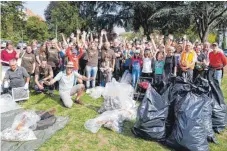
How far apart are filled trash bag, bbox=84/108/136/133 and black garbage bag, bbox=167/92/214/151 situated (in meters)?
1.06

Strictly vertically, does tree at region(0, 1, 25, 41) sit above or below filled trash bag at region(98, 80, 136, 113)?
above

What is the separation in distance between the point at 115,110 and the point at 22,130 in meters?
1.81

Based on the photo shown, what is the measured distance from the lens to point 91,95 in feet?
22.6

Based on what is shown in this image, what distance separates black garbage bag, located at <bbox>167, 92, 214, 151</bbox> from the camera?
3.66 meters

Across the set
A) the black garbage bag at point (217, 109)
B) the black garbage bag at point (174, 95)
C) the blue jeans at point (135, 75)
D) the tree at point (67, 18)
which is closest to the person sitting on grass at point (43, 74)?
the blue jeans at point (135, 75)

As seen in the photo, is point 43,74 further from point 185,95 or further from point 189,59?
point 185,95

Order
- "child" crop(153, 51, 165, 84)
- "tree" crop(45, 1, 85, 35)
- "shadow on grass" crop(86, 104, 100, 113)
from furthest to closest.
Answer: "tree" crop(45, 1, 85, 35)
"child" crop(153, 51, 165, 84)
"shadow on grass" crop(86, 104, 100, 113)

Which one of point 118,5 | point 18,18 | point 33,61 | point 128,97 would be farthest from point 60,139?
point 118,5

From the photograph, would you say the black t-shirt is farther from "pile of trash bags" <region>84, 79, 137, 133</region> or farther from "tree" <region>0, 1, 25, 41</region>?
"tree" <region>0, 1, 25, 41</region>

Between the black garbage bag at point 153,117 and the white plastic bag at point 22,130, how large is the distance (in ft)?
5.80

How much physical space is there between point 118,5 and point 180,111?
91.1ft

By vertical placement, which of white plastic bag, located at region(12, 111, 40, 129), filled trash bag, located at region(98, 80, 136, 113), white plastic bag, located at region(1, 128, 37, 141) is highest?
filled trash bag, located at region(98, 80, 136, 113)

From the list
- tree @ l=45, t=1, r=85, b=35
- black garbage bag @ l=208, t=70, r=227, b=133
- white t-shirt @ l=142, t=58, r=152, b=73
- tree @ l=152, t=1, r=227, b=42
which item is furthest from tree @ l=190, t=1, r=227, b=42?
black garbage bag @ l=208, t=70, r=227, b=133

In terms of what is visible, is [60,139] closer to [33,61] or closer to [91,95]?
[91,95]
